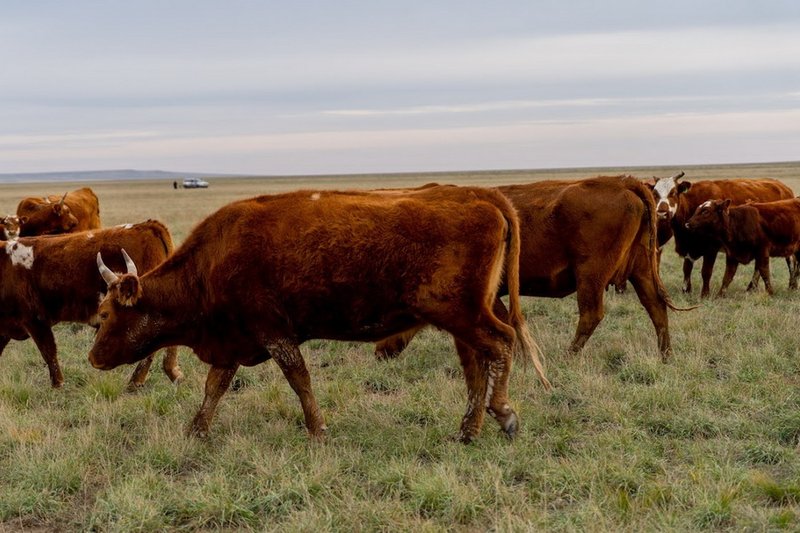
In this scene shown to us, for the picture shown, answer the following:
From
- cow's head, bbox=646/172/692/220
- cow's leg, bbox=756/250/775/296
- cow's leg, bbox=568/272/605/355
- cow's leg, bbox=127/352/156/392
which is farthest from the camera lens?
cow's head, bbox=646/172/692/220

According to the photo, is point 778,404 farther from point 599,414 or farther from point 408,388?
point 408,388

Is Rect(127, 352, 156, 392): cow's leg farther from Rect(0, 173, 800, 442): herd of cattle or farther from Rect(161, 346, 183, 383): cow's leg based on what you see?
Rect(0, 173, 800, 442): herd of cattle

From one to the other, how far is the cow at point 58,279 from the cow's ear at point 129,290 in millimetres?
2035

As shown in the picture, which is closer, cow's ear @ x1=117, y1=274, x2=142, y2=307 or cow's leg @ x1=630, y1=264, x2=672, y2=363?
cow's ear @ x1=117, y1=274, x2=142, y2=307

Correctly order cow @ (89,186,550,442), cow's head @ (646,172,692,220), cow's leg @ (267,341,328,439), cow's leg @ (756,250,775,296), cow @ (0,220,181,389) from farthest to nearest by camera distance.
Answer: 1. cow's head @ (646,172,692,220)
2. cow's leg @ (756,250,775,296)
3. cow @ (0,220,181,389)
4. cow's leg @ (267,341,328,439)
5. cow @ (89,186,550,442)

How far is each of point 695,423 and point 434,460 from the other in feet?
6.85

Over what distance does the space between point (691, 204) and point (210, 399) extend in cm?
1178

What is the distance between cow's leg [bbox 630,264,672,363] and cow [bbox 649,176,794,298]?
4.41 meters

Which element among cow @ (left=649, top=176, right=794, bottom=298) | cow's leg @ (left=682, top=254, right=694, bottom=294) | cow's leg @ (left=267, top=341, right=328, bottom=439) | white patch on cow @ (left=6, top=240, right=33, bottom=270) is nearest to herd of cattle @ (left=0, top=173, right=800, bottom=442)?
cow's leg @ (left=267, top=341, right=328, bottom=439)

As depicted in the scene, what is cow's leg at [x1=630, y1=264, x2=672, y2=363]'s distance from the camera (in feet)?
28.8

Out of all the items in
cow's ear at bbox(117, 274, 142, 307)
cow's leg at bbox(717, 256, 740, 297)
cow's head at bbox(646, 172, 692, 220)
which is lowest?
cow's leg at bbox(717, 256, 740, 297)

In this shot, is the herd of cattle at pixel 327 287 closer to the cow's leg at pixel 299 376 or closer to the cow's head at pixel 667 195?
the cow's leg at pixel 299 376

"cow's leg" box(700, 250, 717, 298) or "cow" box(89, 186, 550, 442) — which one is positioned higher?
"cow" box(89, 186, 550, 442)

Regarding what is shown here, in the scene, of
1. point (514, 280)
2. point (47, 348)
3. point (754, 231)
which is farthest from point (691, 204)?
point (47, 348)
